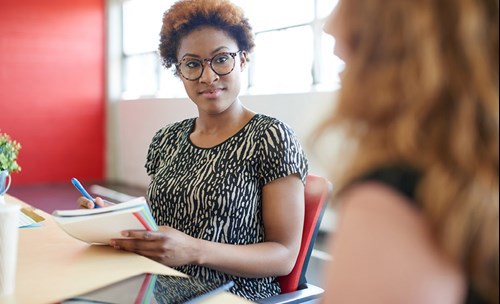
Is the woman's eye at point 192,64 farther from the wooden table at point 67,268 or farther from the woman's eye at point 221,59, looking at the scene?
the wooden table at point 67,268

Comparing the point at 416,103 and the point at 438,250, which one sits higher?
the point at 416,103

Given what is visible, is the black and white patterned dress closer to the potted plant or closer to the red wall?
the potted plant

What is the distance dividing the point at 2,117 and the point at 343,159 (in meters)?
7.15

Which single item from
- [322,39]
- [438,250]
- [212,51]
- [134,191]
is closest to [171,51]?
[212,51]

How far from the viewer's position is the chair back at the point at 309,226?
4.76 feet

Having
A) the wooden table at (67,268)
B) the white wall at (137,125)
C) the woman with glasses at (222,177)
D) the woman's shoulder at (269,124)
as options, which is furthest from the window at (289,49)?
the wooden table at (67,268)

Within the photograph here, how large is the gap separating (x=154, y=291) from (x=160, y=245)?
8.3 inches

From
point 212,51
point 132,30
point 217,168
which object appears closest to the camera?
point 217,168

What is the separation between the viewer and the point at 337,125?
585mm

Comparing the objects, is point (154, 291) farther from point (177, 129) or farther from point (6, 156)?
point (6, 156)

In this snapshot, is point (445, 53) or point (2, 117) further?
point (2, 117)

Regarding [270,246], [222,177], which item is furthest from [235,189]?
[270,246]

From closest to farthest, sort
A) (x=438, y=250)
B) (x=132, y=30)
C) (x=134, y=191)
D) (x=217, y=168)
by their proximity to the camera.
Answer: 1. (x=438, y=250)
2. (x=217, y=168)
3. (x=134, y=191)
4. (x=132, y=30)

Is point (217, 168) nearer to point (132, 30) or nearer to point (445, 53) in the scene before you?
point (445, 53)
